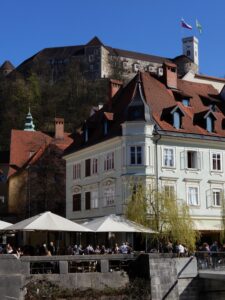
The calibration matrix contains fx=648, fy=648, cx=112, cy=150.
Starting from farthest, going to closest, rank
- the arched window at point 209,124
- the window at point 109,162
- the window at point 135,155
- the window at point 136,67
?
the window at point 136,67
the arched window at point 209,124
the window at point 109,162
the window at point 135,155

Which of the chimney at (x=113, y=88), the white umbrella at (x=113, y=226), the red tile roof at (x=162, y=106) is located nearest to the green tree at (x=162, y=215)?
the white umbrella at (x=113, y=226)

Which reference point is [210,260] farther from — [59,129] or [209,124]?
[59,129]

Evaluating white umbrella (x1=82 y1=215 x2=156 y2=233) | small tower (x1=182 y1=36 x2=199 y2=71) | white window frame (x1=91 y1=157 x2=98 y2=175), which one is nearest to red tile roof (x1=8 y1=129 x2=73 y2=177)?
white window frame (x1=91 y1=157 x2=98 y2=175)

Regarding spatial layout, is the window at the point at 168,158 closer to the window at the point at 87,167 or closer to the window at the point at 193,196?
the window at the point at 193,196

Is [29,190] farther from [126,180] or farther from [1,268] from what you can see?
[1,268]

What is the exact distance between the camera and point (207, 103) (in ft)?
159

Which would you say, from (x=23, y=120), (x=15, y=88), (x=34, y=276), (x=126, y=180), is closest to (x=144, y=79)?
(x=126, y=180)

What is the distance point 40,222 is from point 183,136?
59.1 ft

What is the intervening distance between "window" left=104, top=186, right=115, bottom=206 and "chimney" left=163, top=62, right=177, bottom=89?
30.7 feet

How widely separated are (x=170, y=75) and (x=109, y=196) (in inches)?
424

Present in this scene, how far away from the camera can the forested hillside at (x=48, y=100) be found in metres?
95.2

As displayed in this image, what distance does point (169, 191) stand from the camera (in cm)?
4016

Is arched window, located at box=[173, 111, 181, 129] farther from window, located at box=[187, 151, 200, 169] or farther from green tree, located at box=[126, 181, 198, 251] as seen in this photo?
green tree, located at box=[126, 181, 198, 251]

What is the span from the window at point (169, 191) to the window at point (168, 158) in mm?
1389
